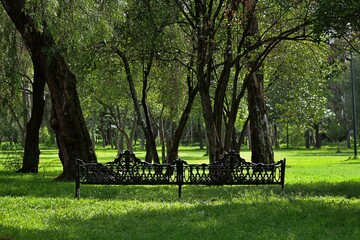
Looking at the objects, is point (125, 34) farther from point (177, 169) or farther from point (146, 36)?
point (177, 169)

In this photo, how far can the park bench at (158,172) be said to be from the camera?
1274 centimetres

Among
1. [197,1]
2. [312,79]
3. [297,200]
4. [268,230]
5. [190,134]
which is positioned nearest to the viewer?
[268,230]

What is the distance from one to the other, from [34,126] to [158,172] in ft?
36.1

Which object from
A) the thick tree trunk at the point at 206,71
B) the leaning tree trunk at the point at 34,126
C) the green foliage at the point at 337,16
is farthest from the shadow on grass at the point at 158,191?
the leaning tree trunk at the point at 34,126

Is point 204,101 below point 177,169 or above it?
above

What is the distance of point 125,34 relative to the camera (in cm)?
1798

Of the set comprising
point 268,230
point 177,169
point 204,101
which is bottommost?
point 268,230

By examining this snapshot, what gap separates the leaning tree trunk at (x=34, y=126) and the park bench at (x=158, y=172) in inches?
387

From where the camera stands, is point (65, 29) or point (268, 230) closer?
point (268, 230)

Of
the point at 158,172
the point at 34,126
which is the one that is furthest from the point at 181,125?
the point at 158,172

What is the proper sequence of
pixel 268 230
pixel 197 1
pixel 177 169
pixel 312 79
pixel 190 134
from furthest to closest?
pixel 190 134 < pixel 312 79 < pixel 197 1 < pixel 177 169 < pixel 268 230

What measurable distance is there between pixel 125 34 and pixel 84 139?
12.1 ft

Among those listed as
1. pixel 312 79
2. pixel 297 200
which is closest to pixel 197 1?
pixel 297 200

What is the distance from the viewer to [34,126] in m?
22.4
